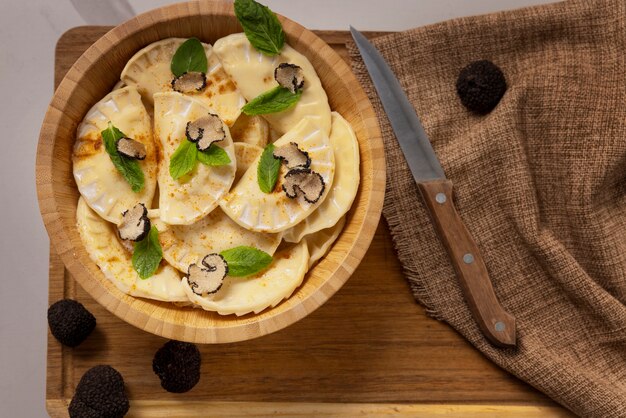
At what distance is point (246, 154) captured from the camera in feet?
6.34

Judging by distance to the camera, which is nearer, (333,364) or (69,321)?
(69,321)

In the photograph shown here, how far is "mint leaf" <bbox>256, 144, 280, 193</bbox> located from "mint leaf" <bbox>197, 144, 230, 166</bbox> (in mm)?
92

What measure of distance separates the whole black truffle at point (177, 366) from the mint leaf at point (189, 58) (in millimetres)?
780

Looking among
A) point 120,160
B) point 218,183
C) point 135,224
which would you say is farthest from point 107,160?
point 218,183

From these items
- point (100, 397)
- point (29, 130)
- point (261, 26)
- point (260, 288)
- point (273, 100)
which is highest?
point (261, 26)

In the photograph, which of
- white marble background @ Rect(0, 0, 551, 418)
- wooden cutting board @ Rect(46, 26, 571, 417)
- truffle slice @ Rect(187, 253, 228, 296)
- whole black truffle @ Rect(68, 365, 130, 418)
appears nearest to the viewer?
truffle slice @ Rect(187, 253, 228, 296)

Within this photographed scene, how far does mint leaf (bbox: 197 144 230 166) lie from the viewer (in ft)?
5.95

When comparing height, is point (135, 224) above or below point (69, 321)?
above

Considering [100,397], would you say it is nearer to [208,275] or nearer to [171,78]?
[208,275]

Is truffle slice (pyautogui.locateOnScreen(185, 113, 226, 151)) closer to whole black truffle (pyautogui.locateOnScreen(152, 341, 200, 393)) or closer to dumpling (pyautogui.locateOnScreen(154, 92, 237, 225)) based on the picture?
dumpling (pyautogui.locateOnScreen(154, 92, 237, 225))

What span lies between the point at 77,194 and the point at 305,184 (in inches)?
24.5

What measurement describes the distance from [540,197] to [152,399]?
136cm

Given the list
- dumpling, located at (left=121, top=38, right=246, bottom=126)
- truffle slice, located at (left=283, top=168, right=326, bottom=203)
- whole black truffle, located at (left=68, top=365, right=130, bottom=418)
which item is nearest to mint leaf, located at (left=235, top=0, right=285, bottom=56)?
dumpling, located at (left=121, top=38, right=246, bottom=126)

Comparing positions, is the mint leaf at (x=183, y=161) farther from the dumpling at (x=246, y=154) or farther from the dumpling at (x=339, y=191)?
the dumpling at (x=339, y=191)
